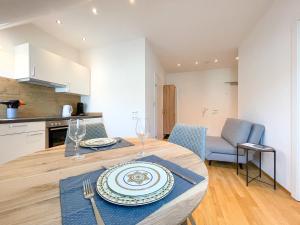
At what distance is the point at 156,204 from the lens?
18.6 inches

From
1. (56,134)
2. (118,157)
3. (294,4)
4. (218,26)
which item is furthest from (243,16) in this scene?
(56,134)

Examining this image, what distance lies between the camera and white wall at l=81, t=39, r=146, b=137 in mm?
3080

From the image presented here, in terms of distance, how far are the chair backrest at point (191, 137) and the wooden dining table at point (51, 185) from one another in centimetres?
39

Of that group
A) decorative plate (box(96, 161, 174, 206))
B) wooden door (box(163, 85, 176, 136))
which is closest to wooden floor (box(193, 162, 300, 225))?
decorative plate (box(96, 161, 174, 206))

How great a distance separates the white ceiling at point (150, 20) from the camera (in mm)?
1691

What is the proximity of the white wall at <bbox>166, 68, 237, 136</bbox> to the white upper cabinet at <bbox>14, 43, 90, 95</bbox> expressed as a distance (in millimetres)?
3842

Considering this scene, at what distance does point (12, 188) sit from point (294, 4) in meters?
2.99

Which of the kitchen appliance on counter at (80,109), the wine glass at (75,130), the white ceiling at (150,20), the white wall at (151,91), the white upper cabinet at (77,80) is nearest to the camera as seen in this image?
the wine glass at (75,130)

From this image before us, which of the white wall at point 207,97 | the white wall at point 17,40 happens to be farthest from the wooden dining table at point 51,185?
the white wall at point 207,97

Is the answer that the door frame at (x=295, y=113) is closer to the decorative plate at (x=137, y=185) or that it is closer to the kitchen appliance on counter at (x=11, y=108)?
the decorative plate at (x=137, y=185)

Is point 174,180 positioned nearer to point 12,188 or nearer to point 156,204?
point 156,204

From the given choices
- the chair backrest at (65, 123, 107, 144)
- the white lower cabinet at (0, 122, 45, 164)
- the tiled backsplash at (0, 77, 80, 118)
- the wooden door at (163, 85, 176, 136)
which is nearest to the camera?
the chair backrest at (65, 123, 107, 144)

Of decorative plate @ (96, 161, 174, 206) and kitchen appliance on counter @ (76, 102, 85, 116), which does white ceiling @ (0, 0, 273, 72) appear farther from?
decorative plate @ (96, 161, 174, 206)

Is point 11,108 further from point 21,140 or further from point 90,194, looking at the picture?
point 90,194
